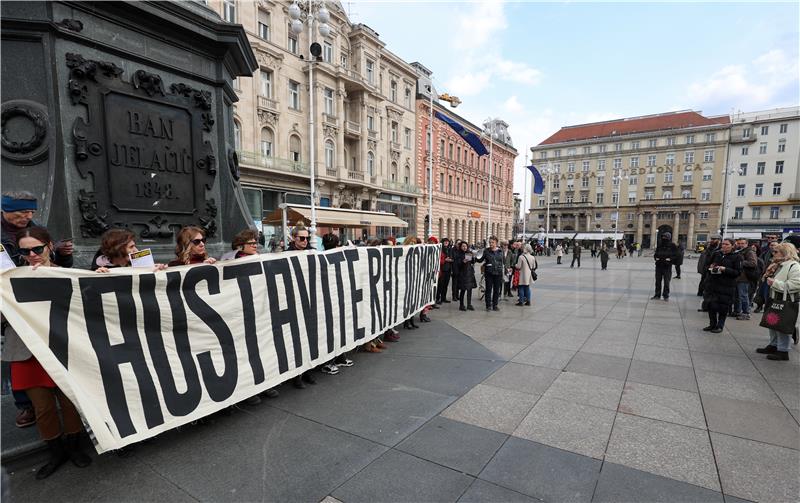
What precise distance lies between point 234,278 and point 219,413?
137cm

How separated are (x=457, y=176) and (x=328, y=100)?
23986mm

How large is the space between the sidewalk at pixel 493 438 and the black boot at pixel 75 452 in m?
0.08

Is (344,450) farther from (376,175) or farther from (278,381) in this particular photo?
(376,175)

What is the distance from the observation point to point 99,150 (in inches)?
198

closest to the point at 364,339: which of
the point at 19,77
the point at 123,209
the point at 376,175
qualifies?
the point at 123,209

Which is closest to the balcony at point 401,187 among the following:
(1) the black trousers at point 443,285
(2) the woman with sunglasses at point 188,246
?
(1) the black trousers at point 443,285

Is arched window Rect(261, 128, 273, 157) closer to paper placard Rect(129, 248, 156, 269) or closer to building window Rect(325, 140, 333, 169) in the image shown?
building window Rect(325, 140, 333, 169)

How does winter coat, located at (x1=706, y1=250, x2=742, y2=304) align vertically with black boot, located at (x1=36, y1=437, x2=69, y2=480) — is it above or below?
above

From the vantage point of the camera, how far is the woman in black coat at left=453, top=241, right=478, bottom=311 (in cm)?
938

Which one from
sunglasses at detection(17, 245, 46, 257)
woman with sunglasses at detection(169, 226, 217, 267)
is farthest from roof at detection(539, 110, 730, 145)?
sunglasses at detection(17, 245, 46, 257)

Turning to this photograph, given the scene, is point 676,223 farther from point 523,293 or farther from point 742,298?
point 523,293

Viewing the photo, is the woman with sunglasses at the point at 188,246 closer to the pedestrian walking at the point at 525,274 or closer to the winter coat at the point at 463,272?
the winter coat at the point at 463,272

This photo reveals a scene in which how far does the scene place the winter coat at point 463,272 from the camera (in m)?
9.42

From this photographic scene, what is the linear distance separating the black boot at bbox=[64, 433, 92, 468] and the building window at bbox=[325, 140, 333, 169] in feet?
91.6
